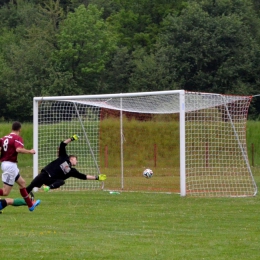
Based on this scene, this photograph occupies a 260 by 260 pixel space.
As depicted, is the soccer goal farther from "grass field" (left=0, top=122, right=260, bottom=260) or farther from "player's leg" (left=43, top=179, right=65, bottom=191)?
"player's leg" (left=43, top=179, right=65, bottom=191)

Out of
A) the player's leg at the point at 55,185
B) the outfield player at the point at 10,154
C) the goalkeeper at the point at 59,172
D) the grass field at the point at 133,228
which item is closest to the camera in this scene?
the grass field at the point at 133,228

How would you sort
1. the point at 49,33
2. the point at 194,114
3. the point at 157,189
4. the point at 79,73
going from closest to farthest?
1. the point at 194,114
2. the point at 157,189
3. the point at 79,73
4. the point at 49,33

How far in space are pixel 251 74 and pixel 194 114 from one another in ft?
116

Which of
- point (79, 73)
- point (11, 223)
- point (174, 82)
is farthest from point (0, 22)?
point (11, 223)

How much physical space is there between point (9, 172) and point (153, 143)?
1277cm

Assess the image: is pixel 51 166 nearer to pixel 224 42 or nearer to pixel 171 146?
pixel 171 146

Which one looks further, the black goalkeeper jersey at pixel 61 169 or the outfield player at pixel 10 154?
the black goalkeeper jersey at pixel 61 169

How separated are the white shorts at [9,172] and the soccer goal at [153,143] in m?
5.53

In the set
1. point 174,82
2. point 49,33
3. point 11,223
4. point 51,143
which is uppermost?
point 49,33

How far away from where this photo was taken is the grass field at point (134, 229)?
34.9 ft

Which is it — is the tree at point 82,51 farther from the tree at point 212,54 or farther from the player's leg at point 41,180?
the player's leg at point 41,180

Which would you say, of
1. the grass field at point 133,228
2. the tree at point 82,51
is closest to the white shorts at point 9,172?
the grass field at point 133,228

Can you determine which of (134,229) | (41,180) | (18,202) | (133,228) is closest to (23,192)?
(18,202)

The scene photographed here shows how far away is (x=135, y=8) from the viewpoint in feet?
222
